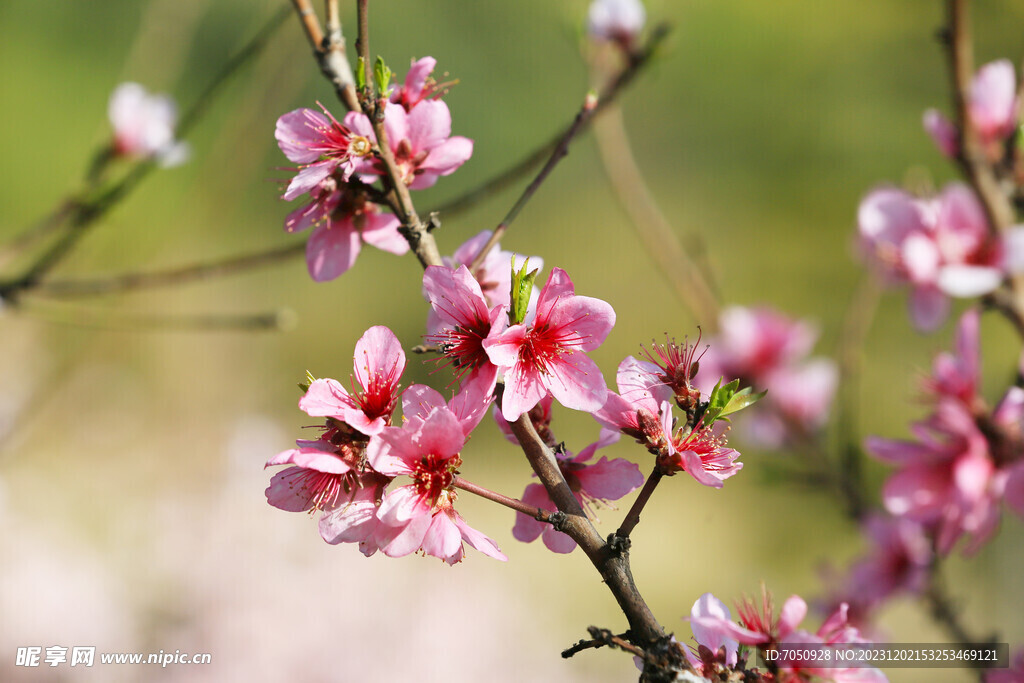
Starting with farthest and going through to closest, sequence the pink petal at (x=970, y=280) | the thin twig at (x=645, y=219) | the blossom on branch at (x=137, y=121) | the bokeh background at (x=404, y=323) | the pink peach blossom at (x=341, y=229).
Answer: the bokeh background at (x=404, y=323)
the blossom on branch at (x=137, y=121)
the thin twig at (x=645, y=219)
the pink petal at (x=970, y=280)
the pink peach blossom at (x=341, y=229)

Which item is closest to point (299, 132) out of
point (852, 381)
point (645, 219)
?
point (645, 219)

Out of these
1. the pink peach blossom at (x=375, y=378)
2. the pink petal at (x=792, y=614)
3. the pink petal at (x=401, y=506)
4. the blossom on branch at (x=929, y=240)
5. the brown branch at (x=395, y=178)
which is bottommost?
the pink petal at (x=792, y=614)

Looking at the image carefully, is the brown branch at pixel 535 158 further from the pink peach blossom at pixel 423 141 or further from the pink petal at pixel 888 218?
the pink petal at pixel 888 218

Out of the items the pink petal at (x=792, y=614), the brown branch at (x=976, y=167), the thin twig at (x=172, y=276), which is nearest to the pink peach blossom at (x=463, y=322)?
the pink petal at (x=792, y=614)

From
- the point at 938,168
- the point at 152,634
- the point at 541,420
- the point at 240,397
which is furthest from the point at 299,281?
the point at 541,420

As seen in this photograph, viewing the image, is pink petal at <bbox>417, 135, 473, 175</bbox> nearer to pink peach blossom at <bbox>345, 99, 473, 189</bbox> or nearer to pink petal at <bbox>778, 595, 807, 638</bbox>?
pink peach blossom at <bbox>345, 99, 473, 189</bbox>

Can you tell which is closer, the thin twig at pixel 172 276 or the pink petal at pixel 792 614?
the pink petal at pixel 792 614

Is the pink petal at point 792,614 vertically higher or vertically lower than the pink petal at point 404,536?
lower

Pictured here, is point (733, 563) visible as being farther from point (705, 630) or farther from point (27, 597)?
point (705, 630)
